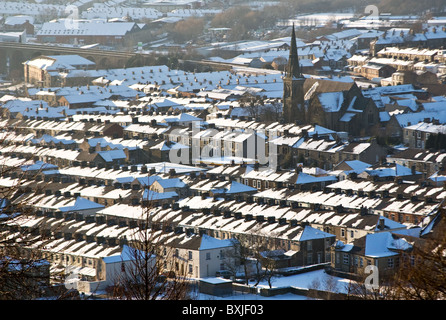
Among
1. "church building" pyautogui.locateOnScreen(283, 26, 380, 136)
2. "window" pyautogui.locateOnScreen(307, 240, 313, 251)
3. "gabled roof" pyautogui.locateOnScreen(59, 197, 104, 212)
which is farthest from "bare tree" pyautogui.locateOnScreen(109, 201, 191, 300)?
"church building" pyautogui.locateOnScreen(283, 26, 380, 136)

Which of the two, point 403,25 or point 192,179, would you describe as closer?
point 192,179

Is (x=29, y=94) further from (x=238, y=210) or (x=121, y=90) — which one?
(x=238, y=210)

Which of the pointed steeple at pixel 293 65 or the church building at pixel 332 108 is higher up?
the pointed steeple at pixel 293 65

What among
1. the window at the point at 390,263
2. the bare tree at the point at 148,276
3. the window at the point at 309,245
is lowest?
the window at the point at 309,245

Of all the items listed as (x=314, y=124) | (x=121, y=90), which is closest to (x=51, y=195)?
(x=314, y=124)

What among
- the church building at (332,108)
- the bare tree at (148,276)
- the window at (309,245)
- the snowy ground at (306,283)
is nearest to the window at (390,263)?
the snowy ground at (306,283)

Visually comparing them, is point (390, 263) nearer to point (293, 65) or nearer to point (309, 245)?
point (309, 245)

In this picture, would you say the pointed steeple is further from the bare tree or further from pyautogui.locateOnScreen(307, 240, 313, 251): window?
the bare tree

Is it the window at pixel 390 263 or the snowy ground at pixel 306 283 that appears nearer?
the snowy ground at pixel 306 283

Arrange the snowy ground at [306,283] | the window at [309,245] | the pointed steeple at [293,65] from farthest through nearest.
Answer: the pointed steeple at [293,65] → the window at [309,245] → the snowy ground at [306,283]

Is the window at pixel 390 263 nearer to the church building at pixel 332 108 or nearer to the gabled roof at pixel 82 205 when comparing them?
the gabled roof at pixel 82 205
